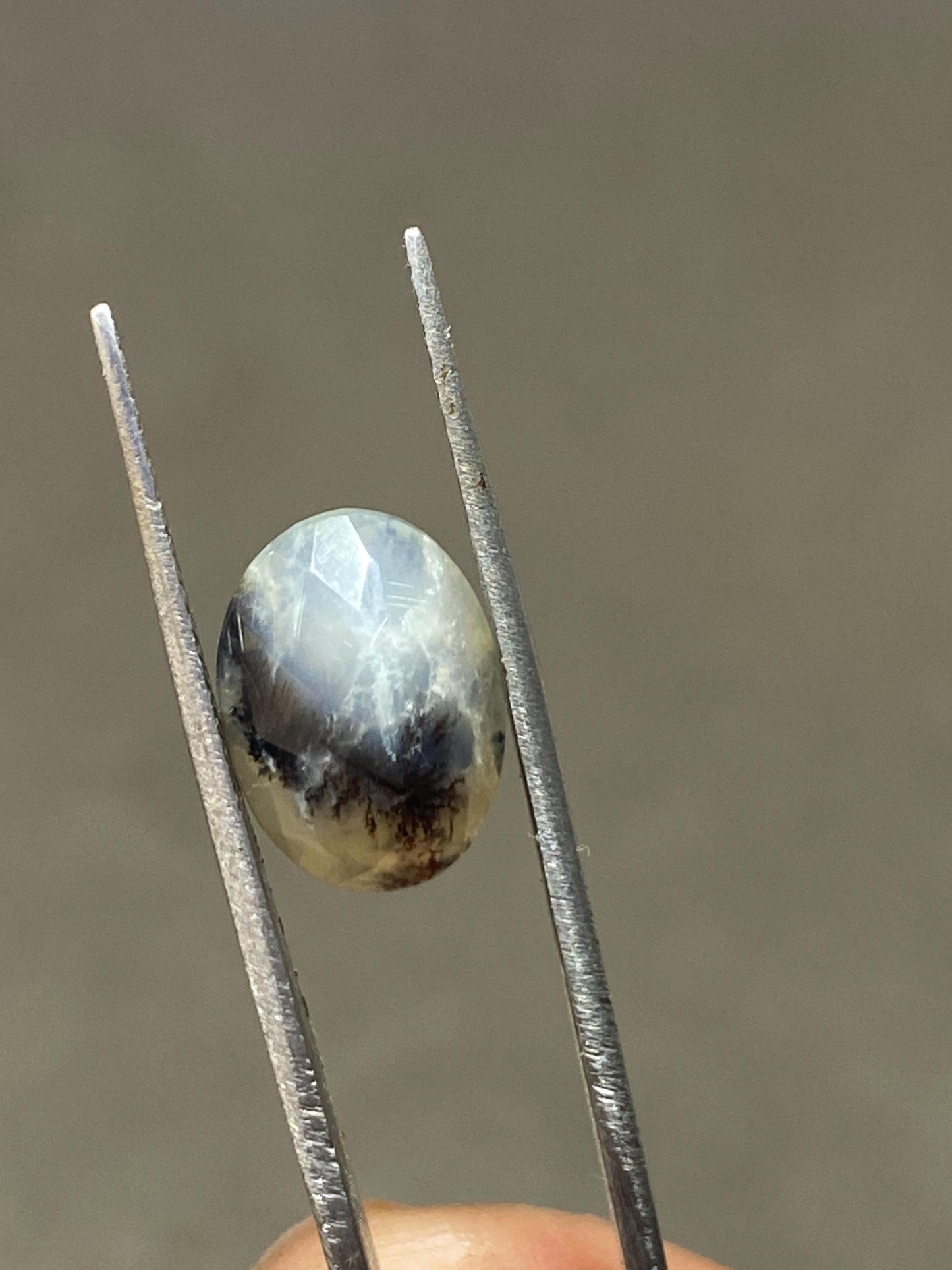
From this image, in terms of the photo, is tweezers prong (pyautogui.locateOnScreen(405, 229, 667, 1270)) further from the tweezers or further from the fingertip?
the fingertip

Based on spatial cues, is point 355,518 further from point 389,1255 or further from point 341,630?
point 389,1255

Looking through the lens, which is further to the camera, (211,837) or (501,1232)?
(501,1232)

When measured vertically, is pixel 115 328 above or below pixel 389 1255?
above

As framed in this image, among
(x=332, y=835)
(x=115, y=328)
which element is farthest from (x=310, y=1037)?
(x=115, y=328)

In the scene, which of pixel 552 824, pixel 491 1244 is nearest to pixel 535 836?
pixel 552 824

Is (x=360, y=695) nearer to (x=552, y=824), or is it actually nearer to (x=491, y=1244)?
(x=552, y=824)

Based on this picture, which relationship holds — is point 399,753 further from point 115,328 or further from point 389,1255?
point 389,1255

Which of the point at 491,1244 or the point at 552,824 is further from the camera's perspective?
the point at 491,1244
